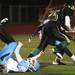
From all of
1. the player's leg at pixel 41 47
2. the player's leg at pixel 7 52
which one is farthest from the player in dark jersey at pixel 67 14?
the player's leg at pixel 7 52

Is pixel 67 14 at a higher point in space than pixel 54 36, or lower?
higher

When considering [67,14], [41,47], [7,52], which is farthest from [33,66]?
[67,14]

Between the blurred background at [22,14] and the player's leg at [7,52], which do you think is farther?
the blurred background at [22,14]

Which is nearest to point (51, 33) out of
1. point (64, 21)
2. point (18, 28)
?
point (64, 21)

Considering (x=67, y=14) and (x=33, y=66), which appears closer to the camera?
(x=33, y=66)

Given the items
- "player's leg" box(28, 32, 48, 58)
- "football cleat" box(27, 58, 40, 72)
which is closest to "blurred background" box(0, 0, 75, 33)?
"player's leg" box(28, 32, 48, 58)

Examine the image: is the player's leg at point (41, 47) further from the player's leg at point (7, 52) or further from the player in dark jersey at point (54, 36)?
the player's leg at point (7, 52)

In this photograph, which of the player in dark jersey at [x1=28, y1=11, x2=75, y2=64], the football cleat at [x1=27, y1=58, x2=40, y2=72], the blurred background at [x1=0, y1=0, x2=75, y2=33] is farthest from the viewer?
the blurred background at [x1=0, y1=0, x2=75, y2=33]

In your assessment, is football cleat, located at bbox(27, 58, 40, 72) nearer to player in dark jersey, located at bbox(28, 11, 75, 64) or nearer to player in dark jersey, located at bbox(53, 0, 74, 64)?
player in dark jersey, located at bbox(28, 11, 75, 64)

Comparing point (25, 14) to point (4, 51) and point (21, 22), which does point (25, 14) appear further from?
point (4, 51)

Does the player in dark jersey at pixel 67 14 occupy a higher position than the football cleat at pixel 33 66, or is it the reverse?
the player in dark jersey at pixel 67 14

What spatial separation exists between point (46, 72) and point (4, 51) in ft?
3.90

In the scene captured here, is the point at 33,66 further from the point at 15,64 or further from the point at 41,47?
the point at 41,47

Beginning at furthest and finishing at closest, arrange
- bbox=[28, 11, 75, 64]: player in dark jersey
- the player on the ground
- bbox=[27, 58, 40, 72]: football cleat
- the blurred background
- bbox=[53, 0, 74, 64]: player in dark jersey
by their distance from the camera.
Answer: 1. the blurred background
2. bbox=[53, 0, 74, 64]: player in dark jersey
3. bbox=[28, 11, 75, 64]: player in dark jersey
4. bbox=[27, 58, 40, 72]: football cleat
5. the player on the ground
